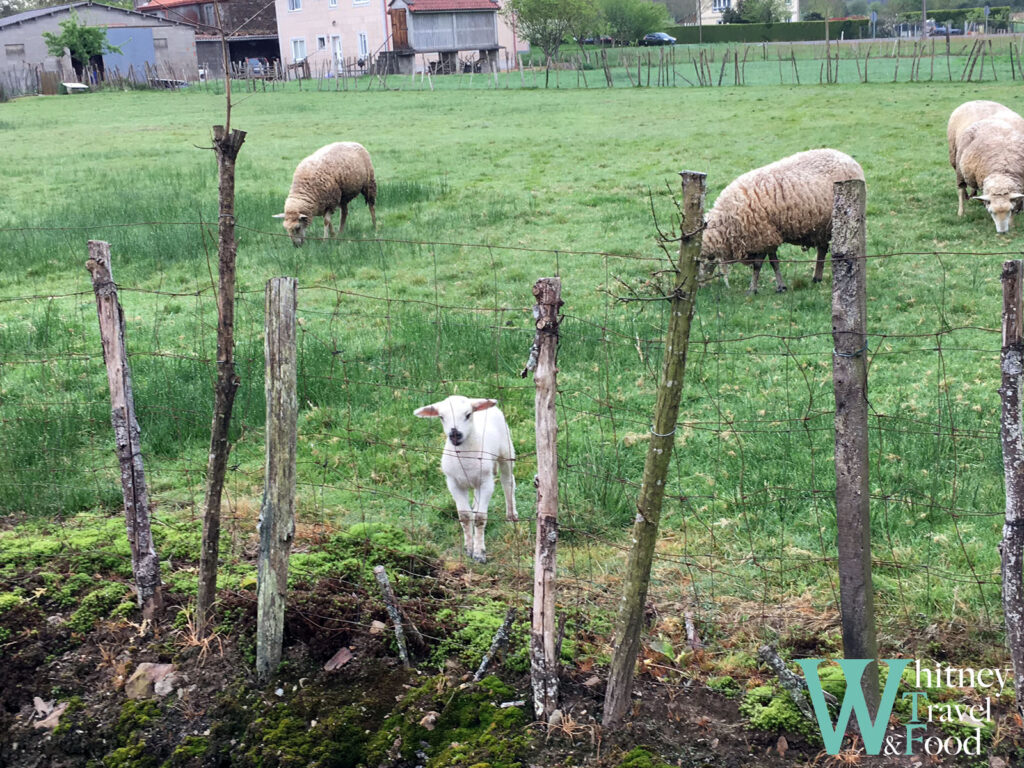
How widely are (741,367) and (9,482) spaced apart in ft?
18.6

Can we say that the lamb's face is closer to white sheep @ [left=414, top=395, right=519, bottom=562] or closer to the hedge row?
white sheep @ [left=414, top=395, right=519, bottom=562]

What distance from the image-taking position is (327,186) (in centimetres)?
1496

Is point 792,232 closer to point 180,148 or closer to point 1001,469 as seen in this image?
point 1001,469

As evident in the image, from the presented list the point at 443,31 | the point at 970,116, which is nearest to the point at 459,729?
the point at 970,116

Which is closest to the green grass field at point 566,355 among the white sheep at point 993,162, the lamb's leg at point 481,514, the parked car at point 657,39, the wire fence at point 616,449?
the wire fence at point 616,449

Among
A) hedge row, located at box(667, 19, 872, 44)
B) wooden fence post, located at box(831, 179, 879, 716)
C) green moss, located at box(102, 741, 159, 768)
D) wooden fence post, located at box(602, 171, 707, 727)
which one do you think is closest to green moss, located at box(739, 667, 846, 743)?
wooden fence post, located at box(831, 179, 879, 716)

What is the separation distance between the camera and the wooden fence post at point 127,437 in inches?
162

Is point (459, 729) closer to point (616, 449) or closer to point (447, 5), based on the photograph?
point (616, 449)

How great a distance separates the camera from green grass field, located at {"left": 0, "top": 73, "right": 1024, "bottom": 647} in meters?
5.04

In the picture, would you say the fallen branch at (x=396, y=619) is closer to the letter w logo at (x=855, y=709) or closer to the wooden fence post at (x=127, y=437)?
the wooden fence post at (x=127, y=437)

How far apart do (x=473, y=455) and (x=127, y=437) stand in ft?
6.09

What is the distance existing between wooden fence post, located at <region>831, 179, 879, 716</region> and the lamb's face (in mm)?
11378

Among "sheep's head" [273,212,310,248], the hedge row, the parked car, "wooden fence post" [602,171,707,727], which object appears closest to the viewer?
"wooden fence post" [602,171,707,727]

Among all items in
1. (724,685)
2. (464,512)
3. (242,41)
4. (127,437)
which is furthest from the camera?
(242,41)
